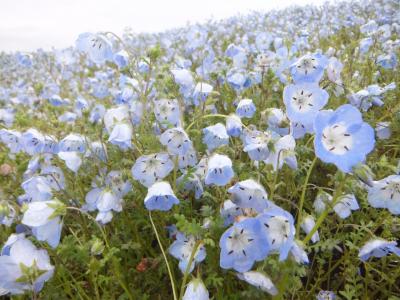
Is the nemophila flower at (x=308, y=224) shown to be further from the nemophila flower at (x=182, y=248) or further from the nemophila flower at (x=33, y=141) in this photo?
the nemophila flower at (x=33, y=141)

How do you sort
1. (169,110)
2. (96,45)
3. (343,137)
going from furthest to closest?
(96,45) → (169,110) → (343,137)

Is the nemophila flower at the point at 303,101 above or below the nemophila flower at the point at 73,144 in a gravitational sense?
above

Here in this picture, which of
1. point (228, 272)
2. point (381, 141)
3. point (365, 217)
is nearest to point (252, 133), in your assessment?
point (228, 272)

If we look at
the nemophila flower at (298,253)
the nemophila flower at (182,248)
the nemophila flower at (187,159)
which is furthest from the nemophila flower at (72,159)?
the nemophila flower at (298,253)

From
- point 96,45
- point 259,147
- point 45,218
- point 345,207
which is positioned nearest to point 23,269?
point 45,218

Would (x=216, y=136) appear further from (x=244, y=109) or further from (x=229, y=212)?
(x=229, y=212)

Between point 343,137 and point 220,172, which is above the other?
point 343,137
